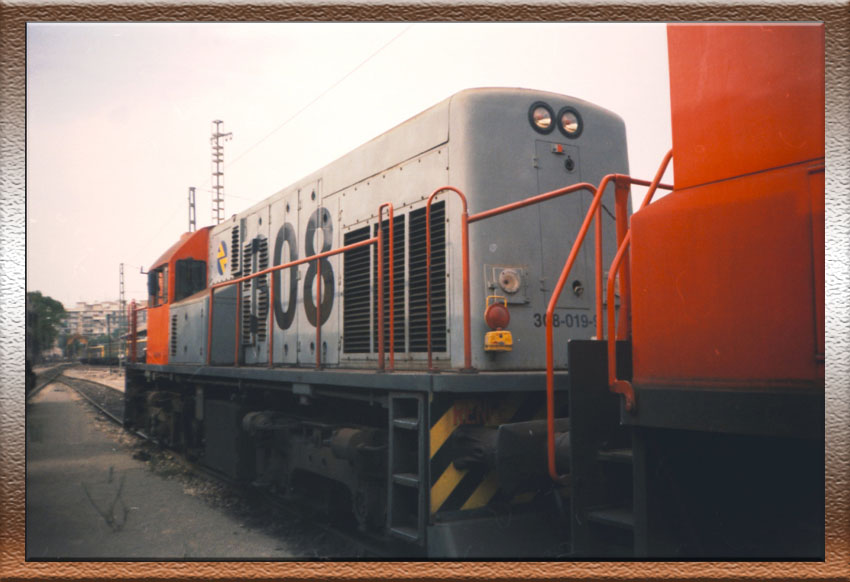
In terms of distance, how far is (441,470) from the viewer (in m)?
3.54

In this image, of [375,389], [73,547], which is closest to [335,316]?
[375,389]

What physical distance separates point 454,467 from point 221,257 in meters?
5.80

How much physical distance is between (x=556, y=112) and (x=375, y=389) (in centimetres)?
214

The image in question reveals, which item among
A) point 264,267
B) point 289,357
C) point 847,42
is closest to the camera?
point 847,42

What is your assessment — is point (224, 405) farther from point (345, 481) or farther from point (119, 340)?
point (119, 340)

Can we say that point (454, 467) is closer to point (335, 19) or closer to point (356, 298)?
point (356, 298)

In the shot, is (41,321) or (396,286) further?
(396,286)

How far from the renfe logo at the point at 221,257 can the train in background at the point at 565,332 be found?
1857 millimetres

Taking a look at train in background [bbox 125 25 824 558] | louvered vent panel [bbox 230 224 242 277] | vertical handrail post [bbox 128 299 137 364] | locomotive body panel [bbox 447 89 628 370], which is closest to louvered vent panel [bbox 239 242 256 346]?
louvered vent panel [bbox 230 224 242 277]

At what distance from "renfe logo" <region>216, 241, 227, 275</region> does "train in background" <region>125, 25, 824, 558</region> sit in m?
1.86

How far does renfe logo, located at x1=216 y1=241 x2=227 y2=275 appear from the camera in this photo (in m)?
8.41

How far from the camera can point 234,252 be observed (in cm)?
808

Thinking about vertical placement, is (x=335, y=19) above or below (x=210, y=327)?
above

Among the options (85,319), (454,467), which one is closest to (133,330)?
(85,319)
